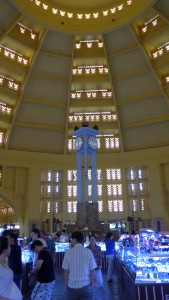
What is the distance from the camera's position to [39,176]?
2859cm

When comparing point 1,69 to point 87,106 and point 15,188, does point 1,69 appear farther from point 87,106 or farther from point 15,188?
point 15,188

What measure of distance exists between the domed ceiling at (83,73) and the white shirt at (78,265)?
20.6 m

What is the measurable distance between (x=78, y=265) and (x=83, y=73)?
2583 cm

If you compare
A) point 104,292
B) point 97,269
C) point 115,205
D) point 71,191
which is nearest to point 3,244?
point 97,269

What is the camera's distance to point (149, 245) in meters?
8.20

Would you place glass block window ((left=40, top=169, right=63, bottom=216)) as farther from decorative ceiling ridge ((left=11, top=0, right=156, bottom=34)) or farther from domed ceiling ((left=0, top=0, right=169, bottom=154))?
decorative ceiling ridge ((left=11, top=0, right=156, bottom=34))

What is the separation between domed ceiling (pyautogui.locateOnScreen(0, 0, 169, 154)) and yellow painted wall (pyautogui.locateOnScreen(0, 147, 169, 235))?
1.08 metres

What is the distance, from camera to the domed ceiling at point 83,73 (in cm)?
2302

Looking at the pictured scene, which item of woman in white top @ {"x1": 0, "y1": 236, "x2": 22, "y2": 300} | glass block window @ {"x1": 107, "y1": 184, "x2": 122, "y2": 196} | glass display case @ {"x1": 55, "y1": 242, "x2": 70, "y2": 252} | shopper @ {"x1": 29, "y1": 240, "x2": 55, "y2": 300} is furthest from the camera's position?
glass block window @ {"x1": 107, "y1": 184, "x2": 122, "y2": 196}

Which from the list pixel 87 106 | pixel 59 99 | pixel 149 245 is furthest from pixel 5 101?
pixel 149 245

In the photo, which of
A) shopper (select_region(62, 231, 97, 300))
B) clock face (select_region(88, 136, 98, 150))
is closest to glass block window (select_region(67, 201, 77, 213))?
clock face (select_region(88, 136, 98, 150))

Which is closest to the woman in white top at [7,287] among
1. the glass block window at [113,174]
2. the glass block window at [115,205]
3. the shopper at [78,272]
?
the shopper at [78,272]

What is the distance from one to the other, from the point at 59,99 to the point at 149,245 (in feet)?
72.2

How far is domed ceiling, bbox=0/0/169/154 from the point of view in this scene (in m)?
23.0
